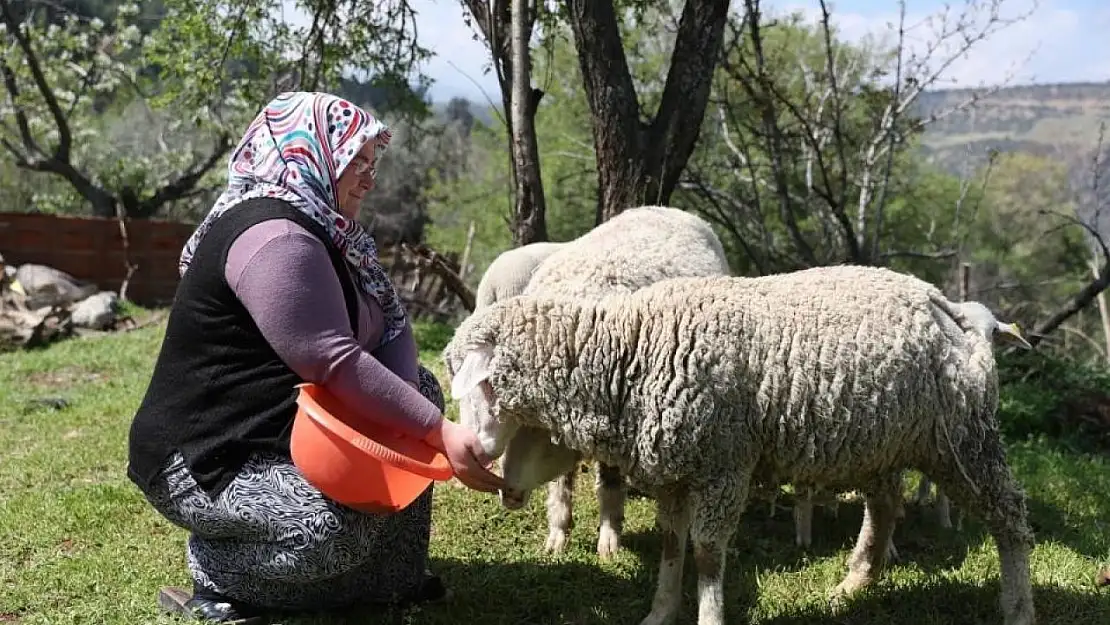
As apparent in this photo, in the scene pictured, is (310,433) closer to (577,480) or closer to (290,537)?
(290,537)

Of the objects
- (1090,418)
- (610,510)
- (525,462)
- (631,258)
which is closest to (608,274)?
(631,258)

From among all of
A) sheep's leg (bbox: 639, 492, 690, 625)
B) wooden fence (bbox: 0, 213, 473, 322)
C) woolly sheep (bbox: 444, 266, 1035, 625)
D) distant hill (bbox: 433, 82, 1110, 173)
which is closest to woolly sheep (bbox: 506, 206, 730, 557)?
sheep's leg (bbox: 639, 492, 690, 625)

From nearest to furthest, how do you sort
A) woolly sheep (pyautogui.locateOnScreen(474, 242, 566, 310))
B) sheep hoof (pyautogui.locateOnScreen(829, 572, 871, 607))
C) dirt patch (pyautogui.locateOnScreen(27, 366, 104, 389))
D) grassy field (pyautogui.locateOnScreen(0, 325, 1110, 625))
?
grassy field (pyautogui.locateOnScreen(0, 325, 1110, 625)) → sheep hoof (pyautogui.locateOnScreen(829, 572, 871, 607)) → woolly sheep (pyautogui.locateOnScreen(474, 242, 566, 310)) → dirt patch (pyautogui.locateOnScreen(27, 366, 104, 389))

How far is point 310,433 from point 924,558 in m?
2.76

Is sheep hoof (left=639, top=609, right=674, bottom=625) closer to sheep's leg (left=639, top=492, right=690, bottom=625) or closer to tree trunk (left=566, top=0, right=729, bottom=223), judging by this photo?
sheep's leg (left=639, top=492, right=690, bottom=625)

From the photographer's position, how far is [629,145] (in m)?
5.62

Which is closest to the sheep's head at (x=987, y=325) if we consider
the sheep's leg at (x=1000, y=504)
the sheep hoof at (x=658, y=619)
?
the sheep's leg at (x=1000, y=504)

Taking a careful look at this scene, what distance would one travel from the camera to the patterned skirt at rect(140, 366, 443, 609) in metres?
2.66

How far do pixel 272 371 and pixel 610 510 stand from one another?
181 cm

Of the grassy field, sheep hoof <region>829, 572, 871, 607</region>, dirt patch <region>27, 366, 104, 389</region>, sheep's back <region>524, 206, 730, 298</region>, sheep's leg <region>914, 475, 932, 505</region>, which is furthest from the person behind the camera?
dirt patch <region>27, 366, 104, 389</region>

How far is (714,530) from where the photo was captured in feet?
9.39

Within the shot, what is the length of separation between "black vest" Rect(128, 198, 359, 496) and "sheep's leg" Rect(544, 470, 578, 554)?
1526 mm

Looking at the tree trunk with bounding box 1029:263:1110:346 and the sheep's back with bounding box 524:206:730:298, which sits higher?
the sheep's back with bounding box 524:206:730:298

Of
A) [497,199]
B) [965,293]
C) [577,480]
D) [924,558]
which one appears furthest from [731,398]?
[497,199]
